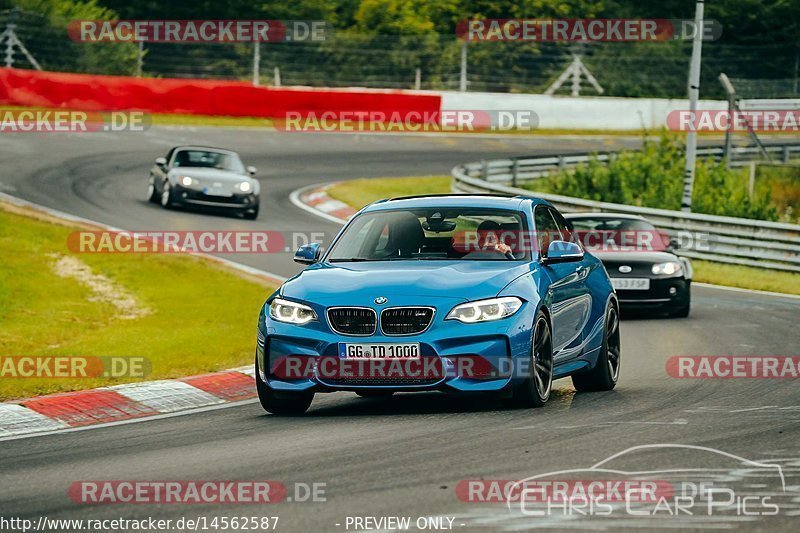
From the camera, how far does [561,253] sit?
35.3 ft

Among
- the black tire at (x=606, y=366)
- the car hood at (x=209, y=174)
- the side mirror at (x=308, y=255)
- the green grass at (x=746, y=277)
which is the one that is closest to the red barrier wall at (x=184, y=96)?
the car hood at (x=209, y=174)

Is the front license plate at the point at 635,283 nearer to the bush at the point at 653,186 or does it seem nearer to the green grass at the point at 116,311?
the green grass at the point at 116,311

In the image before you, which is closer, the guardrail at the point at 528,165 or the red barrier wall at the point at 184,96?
the guardrail at the point at 528,165

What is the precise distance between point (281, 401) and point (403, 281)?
126 centimetres

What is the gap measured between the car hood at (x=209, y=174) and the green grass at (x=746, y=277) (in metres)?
8.41

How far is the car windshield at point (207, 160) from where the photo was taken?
28078mm

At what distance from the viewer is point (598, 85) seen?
4778 centimetres

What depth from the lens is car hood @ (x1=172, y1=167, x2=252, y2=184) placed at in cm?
2753

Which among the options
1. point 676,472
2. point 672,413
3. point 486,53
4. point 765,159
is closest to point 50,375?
point 672,413

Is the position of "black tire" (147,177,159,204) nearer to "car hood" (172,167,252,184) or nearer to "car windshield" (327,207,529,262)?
"car hood" (172,167,252,184)

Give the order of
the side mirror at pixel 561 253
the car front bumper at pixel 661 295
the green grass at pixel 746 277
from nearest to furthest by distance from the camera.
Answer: the side mirror at pixel 561 253, the car front bumper at pixel 661 295, the green grass at pixel 746 277

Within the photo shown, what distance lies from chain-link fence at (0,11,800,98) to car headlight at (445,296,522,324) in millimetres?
35055

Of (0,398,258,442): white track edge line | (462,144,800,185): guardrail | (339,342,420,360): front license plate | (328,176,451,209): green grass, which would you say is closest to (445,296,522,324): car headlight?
(339,342,420,360): front license plate

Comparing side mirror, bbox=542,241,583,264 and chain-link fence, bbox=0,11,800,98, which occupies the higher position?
chain-link fence, bbox=0,11,800,98
